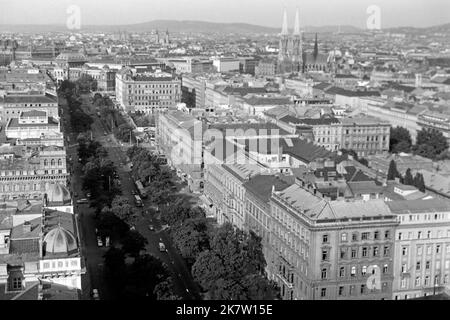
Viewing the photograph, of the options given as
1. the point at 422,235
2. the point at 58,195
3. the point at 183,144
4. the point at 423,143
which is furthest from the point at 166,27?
the point at 422,235

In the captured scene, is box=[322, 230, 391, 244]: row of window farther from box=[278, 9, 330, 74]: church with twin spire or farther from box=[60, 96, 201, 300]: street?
box=[278, 9, 330, 74]: church with twin spire

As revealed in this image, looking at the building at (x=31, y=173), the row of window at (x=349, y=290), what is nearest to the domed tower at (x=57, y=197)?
the building at (x=31, y=173)

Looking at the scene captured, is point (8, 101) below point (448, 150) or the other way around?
the other way around

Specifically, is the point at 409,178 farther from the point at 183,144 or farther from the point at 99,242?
the point at 99,242

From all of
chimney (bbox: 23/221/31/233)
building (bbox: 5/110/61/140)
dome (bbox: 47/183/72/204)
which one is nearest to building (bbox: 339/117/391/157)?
building (bbox: 5/110/61/140)
